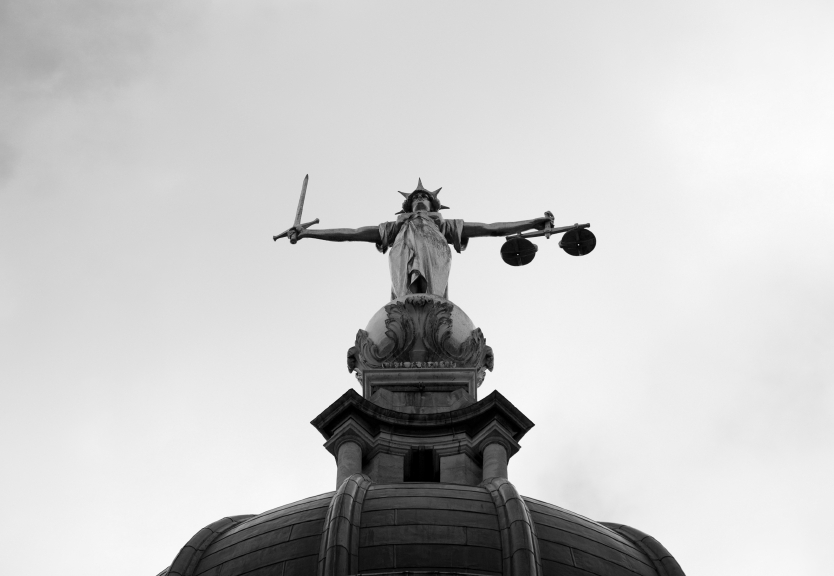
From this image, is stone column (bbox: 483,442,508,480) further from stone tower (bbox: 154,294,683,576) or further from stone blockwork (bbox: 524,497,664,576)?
stone blockwork (bbox: 524,497,664,576)

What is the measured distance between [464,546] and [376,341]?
1029cm

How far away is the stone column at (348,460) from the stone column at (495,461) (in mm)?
2844

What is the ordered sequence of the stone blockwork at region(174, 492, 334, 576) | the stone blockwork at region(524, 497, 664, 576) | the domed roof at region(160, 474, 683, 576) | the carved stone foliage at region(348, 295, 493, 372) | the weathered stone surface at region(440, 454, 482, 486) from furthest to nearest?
the carved stone foliage at region(348, 295, 493, 372) < the weathered stone surface at region(440, 454, 482, 486) < the stone blockwork at region(524, 497, 664, 576) < the stone blockwork at region(174, 492, 334, 576) < the domed roof at region(160, 474, 683, 576)

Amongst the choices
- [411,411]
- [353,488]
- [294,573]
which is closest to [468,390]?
[411,411]

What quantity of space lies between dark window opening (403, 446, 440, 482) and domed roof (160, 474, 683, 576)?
7.25 ft

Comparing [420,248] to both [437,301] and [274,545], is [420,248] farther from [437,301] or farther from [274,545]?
[274,545]

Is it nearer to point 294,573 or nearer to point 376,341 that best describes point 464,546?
point 294,573

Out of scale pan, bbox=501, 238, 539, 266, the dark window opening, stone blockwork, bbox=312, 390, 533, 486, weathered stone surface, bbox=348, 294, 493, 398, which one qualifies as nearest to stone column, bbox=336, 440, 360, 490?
stone blockwork, bbox=312, 390, 533, 486

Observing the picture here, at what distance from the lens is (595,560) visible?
39.3 meters

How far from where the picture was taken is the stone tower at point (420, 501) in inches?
1500

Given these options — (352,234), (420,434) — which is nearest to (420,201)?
(352,234)

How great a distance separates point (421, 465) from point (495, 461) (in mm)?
1809

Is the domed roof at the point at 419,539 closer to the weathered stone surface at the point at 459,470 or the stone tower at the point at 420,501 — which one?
the stone tower at the point at 420,501

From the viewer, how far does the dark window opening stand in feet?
144
